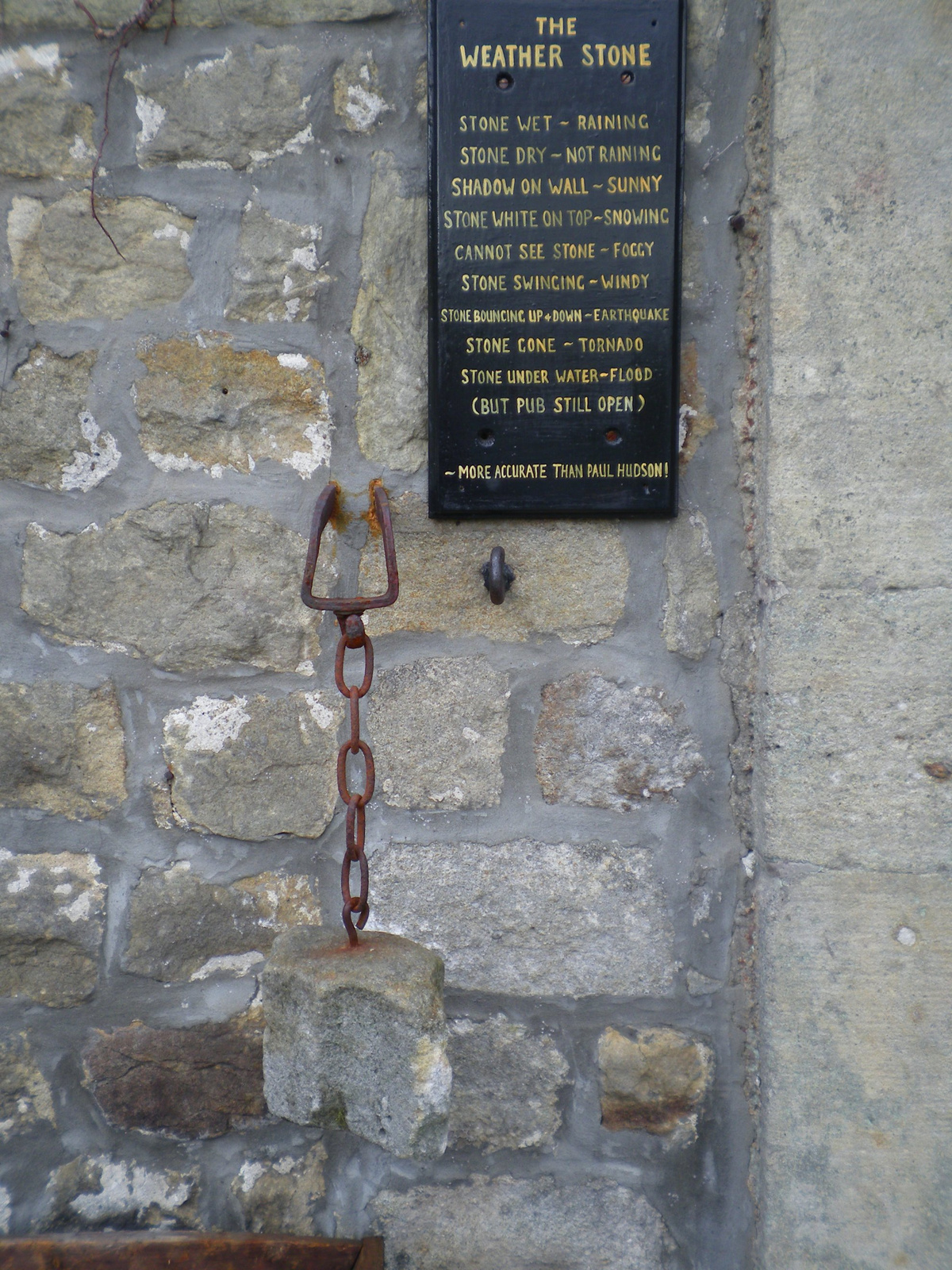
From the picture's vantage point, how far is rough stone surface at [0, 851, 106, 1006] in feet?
4.25

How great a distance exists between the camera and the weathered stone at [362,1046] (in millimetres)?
875

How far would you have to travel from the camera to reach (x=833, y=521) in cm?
114

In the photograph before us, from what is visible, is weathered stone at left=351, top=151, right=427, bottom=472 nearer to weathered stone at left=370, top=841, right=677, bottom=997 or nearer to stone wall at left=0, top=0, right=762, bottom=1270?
stone wall at left=0, top=0, right=762, bottom=1270

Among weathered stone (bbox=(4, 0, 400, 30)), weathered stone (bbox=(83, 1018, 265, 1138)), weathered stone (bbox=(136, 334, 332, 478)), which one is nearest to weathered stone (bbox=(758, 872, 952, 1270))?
weathered stone (bbox=(83, 1018, 265, 1138))

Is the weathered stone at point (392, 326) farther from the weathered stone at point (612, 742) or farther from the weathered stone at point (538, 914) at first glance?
the weathered stone at point (538, 914)

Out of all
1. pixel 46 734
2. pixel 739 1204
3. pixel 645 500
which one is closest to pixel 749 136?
pixel 645 500

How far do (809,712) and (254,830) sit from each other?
2.97 ft

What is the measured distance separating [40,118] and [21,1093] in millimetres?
1579

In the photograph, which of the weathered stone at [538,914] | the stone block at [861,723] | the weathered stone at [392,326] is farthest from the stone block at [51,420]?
the stone block at [861,723]

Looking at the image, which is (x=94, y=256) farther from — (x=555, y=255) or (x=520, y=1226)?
(x=520, y=1226)

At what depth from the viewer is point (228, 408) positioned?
124cm

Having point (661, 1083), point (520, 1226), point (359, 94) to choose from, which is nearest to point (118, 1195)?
point (520, 1226)

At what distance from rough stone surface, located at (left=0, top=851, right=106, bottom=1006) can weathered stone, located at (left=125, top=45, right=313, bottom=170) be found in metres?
1.15

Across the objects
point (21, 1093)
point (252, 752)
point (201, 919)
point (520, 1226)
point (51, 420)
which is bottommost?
point (520, 1226)
